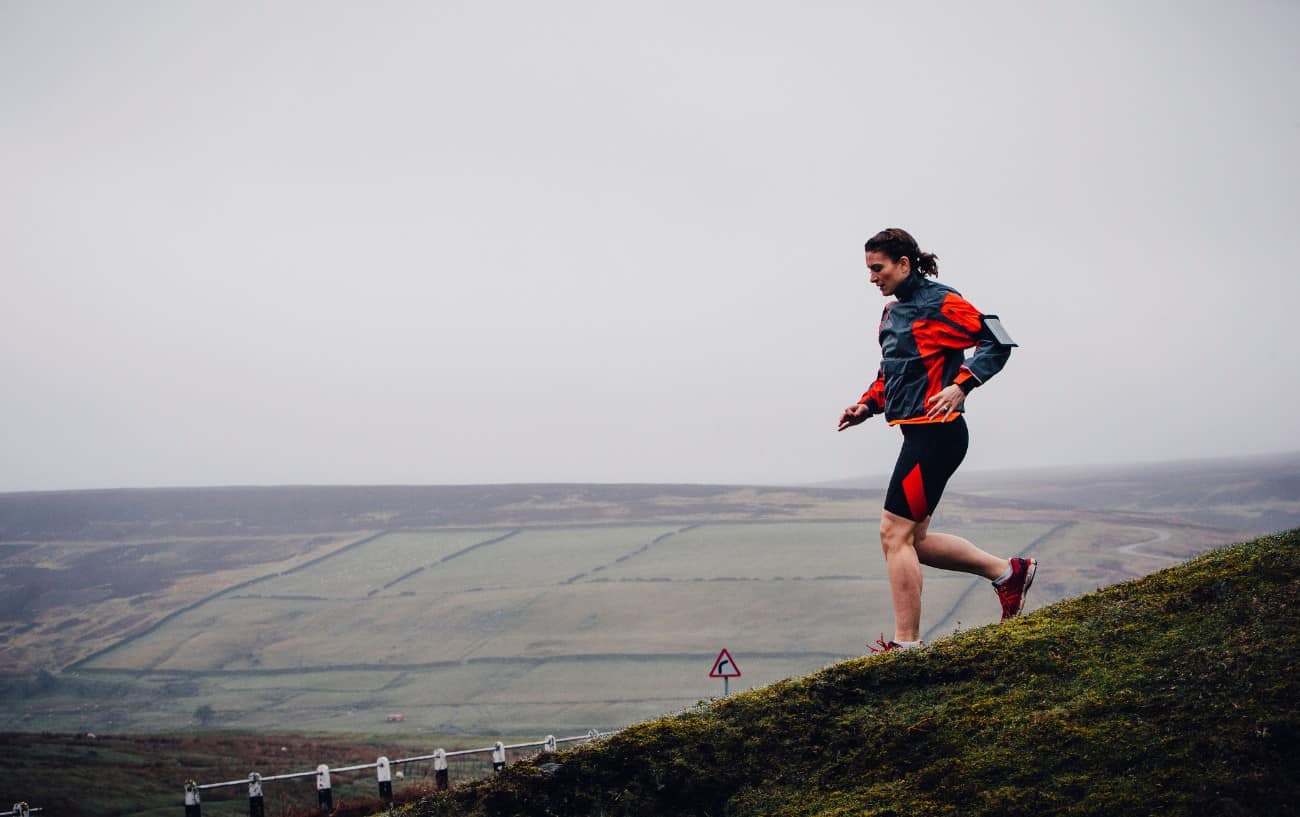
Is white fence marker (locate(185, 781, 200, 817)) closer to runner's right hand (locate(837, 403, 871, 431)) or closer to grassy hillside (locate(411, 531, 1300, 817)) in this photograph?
grassy hillside (locate(411, 531, 1300, 817))

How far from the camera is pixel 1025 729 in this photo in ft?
12.9

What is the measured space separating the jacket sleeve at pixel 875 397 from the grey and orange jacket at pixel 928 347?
0.15m

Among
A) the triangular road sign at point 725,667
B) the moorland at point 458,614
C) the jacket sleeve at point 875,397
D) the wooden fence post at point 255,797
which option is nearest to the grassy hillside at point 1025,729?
the jacket sleeve at point 875,397

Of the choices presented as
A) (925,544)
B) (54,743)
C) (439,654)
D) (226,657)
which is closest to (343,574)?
(226,657)

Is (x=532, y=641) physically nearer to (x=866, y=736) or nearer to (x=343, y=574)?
(x=343, y=574)

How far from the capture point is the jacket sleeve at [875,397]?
6.27 m

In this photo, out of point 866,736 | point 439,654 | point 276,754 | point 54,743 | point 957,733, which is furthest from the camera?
point 439,654

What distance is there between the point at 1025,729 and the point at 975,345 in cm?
248

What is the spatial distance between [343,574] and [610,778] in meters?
158

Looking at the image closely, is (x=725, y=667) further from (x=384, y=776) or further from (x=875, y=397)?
(x=875, y=397)

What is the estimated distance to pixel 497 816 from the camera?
4566 millimetres

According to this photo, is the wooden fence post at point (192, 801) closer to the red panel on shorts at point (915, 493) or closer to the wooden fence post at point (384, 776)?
the wooden fence post at point (384, 776)

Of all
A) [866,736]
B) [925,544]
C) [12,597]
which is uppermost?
[925,544]

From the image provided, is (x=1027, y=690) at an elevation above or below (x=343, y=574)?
above
